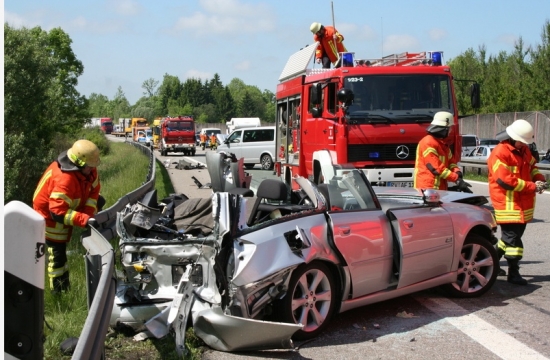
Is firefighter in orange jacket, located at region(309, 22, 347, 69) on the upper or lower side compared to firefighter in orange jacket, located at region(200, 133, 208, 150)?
upper

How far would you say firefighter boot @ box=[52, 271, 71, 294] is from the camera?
716cm

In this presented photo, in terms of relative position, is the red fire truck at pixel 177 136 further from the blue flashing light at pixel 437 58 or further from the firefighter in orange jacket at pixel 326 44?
the blue flashing light at pixel 437 58

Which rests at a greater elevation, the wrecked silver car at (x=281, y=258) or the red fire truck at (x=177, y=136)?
the red fire truck at (x=177, y=136)

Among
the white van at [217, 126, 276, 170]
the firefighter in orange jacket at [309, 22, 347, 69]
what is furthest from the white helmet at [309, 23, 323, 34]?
the white van at [217, 126, 276, 170]

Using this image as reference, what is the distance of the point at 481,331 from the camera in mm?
6293

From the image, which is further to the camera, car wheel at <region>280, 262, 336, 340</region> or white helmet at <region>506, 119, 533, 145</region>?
white helmet at <region>506, 119, 533, 145</region>

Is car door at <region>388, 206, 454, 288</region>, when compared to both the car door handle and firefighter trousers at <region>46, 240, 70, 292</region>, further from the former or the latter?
firefighter trousers at <region>46, 240, 70, 292</region>

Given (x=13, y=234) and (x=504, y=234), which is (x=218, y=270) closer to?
(x=13, y=234)

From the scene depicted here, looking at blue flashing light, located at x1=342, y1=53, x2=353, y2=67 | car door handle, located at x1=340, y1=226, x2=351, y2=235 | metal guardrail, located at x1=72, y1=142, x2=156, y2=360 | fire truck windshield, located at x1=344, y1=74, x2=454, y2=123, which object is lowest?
metal guardrail, located at x1=72, y1=142, x2=156, y2=360

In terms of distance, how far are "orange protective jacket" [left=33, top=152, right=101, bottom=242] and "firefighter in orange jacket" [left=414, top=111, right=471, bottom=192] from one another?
4117mm

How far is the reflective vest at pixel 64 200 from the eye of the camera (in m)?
6.78

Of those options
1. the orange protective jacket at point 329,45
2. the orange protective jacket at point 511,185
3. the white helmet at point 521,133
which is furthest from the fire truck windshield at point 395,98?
the white helmet at point 521,133

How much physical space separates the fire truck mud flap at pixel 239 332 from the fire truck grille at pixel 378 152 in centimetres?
785

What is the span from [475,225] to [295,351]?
8.75 ft
